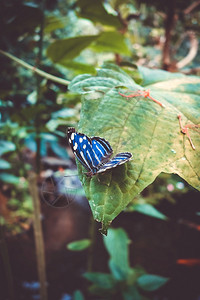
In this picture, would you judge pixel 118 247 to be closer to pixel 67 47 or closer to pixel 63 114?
pixel 63 114

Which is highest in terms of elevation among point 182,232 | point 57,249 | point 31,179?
point 31,179

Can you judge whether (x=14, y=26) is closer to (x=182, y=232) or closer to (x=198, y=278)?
(x=182, y=232)

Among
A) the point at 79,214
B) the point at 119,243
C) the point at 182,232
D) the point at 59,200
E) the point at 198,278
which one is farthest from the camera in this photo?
the point at 79,214

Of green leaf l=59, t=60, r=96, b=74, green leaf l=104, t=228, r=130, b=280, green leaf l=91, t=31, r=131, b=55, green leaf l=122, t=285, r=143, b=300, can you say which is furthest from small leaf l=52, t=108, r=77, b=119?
green leaf l=122, t=285, r=143, b=300

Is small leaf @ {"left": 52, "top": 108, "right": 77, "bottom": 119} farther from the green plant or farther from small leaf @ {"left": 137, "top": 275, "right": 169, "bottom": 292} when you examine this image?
small leaf @ {"left": 137, "top": 275, "right": 169, "bottom": 292}

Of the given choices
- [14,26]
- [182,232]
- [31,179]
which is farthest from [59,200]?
[182,232]

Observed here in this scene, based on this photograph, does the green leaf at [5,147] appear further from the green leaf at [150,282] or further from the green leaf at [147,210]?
the green leaf at [150,282]

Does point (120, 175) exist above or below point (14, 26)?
below
